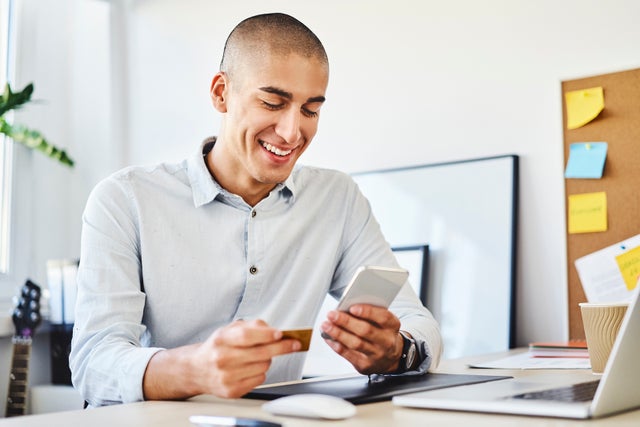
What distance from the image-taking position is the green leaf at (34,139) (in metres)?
3.01

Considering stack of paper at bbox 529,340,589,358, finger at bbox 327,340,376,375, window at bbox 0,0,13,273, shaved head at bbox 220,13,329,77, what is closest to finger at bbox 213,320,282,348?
finger at bbox 327,340,376,375

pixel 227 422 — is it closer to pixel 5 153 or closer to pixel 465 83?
pixel 465 83

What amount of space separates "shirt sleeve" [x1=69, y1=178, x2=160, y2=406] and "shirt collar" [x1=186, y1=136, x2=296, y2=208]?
138mm

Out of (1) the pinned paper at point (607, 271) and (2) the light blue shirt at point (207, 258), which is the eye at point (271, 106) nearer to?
(2) the light blue shirt at point (207, 258)

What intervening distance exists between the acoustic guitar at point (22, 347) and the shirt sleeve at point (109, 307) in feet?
4.70

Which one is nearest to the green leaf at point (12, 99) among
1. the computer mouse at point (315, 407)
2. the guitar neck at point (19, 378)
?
the guitar neck at point (19, 378)

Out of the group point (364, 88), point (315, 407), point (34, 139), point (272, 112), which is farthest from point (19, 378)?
point (315, 407)

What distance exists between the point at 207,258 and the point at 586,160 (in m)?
1.11

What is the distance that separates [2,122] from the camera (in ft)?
9.76

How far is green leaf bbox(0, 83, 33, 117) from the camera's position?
286cm

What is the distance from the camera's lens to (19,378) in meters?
2.79

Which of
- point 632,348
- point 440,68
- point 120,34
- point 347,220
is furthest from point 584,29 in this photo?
point 120,34

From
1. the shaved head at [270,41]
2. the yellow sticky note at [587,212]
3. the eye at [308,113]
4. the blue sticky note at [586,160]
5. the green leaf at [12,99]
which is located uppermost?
→ the green leaf at [12,99]

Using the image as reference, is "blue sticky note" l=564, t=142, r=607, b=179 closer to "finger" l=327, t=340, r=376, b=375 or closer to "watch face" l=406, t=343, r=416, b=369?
"watch face" l=406, t=343, r=416, b=369
